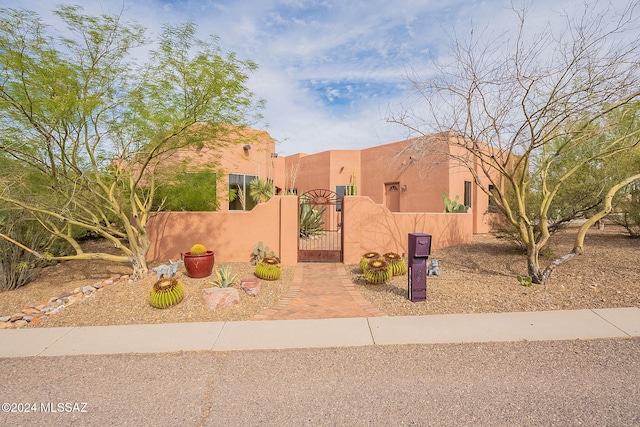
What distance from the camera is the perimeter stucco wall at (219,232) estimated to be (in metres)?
9.55

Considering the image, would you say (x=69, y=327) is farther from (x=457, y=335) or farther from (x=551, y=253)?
(x=551, y=253)

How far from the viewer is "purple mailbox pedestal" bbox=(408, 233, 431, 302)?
5.72 metres

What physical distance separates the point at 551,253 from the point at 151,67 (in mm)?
10538

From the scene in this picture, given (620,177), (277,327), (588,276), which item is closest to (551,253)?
(588,276)

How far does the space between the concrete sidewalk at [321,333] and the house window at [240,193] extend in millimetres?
10667

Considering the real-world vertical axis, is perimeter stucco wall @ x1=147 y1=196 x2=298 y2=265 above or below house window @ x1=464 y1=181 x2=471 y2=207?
below

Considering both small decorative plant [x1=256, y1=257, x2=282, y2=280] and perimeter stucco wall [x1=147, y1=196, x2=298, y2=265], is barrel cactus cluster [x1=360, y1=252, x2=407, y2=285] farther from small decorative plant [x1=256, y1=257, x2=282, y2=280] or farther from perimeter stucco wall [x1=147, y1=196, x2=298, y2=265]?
perimeter stucco wall [x1=147, y1=196, x2=298, y2=265]

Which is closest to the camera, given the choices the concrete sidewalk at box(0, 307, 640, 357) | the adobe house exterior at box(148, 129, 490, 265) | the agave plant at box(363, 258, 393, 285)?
the concrete sidewalk at box(0, 307, 640, 357)

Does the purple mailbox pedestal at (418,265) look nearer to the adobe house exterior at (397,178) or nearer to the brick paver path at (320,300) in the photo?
the brick paver path at (320,300)

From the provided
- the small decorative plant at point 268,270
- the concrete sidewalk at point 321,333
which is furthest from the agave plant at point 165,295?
the small decorative plant at point 268,270

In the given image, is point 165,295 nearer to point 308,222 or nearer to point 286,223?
point 286,223

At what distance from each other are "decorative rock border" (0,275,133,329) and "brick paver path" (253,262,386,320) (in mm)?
3720

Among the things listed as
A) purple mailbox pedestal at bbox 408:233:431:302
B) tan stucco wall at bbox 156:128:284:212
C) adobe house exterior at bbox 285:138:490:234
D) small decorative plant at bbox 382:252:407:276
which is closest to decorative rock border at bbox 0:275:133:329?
tan stucco wall at bbox 156:128:284:212

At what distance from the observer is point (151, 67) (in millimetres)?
6566
